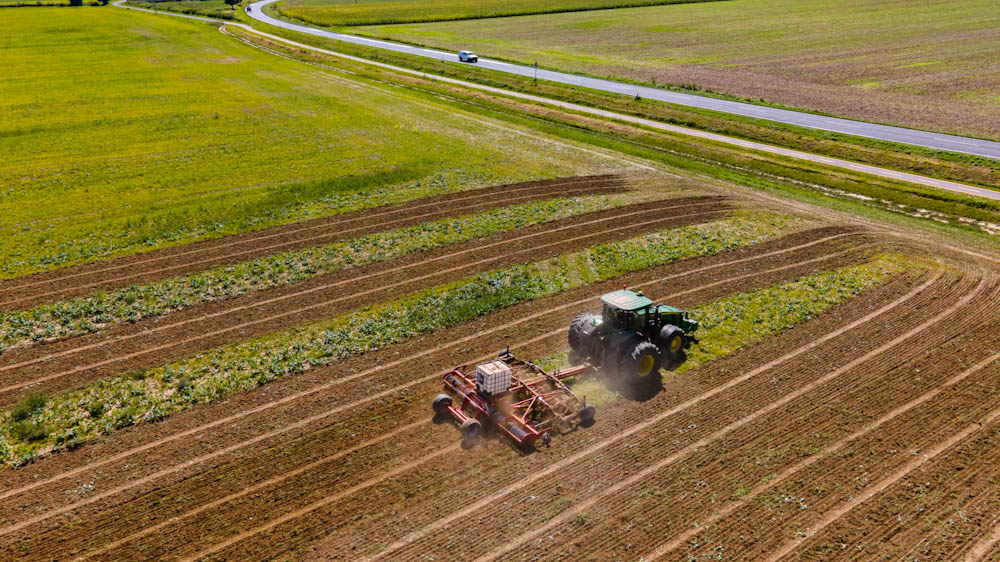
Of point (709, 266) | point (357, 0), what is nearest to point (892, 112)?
point (709, 266)

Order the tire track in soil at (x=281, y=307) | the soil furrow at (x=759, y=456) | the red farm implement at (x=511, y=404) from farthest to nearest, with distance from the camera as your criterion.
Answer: the tire track in soil at (x=281, y=307)
the red farm implement at (x=511, y=404)
the soil furrow at (x=759, y=456)

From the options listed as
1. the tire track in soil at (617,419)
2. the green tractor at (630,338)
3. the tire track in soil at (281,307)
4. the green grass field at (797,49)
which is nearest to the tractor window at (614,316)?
the green tractor at (630,338)

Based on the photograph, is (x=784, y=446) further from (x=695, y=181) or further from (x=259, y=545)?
(x=695, y=181)

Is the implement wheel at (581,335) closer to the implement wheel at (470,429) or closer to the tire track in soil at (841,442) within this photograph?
the implement wheel at (470,429)

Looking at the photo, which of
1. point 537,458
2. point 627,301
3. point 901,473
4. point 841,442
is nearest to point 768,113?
point 627,301

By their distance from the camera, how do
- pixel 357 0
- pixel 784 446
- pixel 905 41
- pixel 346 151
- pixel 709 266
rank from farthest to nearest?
pixel 357 0
pixel 905 41
pixel 346 151
pixel 709 266
pixel 784 446

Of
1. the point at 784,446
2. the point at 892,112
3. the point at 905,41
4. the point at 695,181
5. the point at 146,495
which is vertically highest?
the point at 905,41

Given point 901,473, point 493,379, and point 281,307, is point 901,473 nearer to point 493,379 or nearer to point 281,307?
point 493,379
